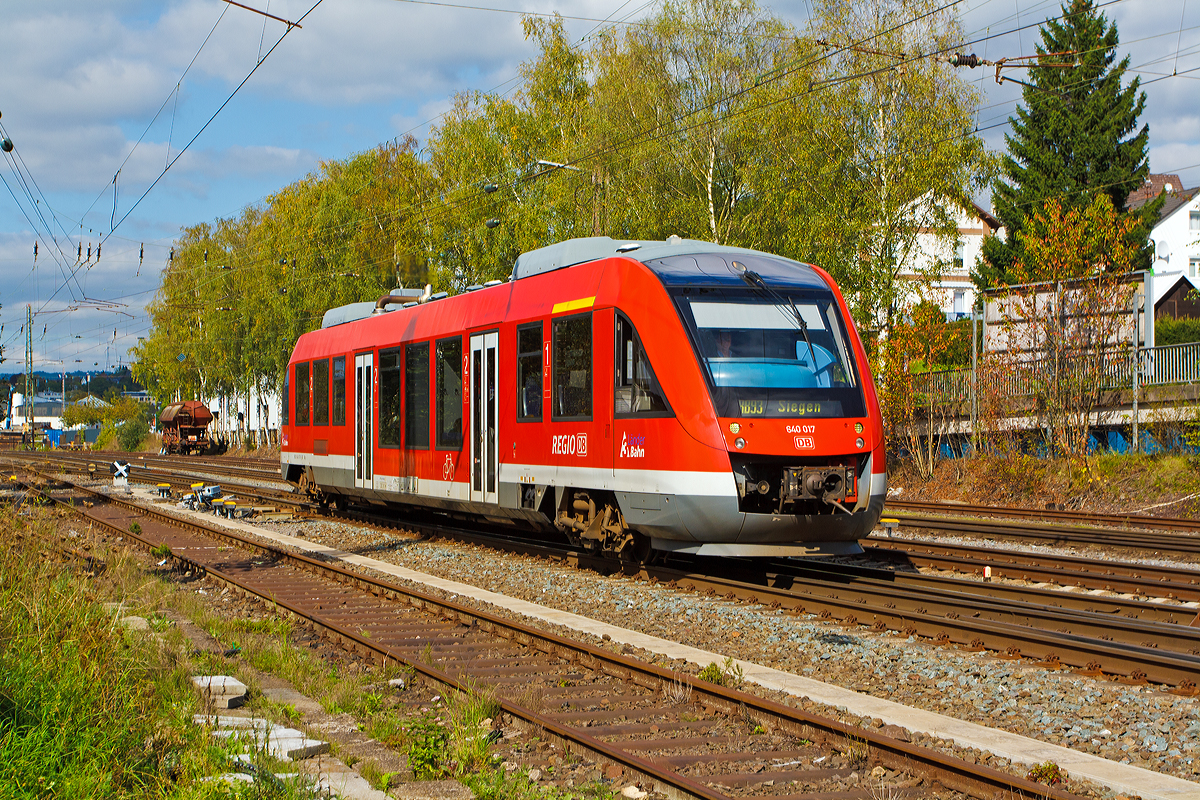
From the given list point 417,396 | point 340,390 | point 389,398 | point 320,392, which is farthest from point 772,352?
point 320,392

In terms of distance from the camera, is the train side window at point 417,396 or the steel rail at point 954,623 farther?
the train side window at point 417,396

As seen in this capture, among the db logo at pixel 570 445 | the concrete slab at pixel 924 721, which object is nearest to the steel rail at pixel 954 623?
the db logo at pixel 570 445

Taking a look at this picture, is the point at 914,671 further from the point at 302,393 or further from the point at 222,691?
the point at 302,393

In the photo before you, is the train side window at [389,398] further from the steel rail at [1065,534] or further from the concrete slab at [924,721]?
the steel rail at [1065,534]

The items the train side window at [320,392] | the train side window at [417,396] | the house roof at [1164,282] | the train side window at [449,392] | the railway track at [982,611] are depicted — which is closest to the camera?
the railway track at [982,611]

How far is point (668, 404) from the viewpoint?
10828 mm

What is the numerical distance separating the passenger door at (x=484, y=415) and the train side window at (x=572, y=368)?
1.69 meters

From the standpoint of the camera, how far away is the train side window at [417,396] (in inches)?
655

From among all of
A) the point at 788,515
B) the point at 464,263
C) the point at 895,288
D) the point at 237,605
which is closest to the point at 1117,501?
the point at 895,288

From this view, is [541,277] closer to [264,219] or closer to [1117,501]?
[1117,501]

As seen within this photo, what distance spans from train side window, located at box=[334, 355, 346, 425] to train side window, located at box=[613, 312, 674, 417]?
375 inches

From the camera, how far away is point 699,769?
5551 millimetres

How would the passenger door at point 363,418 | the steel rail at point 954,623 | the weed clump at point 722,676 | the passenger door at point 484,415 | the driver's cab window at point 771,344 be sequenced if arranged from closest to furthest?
the weed clump at point 722,676 → the steel rail at point 954,623 → the driver's cab window at point 771,344 → the passenger door at point 484,415 → the passenger door at point 363,418

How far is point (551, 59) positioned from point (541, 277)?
31.0 metres
